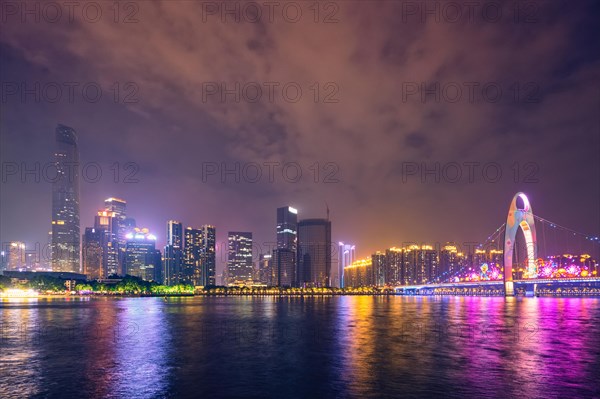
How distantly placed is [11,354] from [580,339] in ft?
190

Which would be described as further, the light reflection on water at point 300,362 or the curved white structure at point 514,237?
the curved white structure at point 514,237

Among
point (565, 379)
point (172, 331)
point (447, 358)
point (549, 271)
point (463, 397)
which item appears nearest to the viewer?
point (463, 397)

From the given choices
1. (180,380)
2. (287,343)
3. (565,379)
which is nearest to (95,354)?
(180,380)

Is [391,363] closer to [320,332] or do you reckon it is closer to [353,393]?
[353,393]

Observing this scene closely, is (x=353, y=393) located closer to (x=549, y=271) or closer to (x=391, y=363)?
(x=391, y=363)

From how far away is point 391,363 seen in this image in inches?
1534

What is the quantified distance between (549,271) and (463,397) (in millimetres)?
166700

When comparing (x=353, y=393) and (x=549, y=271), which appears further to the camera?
(x=549, y=271)

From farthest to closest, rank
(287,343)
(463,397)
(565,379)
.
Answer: (287,343) < (565,379) < (463,397)

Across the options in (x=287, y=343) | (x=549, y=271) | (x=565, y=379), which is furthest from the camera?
(x=549, y=271)

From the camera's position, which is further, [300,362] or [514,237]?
[514,237]

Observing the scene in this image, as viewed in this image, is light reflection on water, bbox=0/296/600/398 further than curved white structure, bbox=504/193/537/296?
No

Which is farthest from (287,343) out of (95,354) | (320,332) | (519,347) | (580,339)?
(580,339)

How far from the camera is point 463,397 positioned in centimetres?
2805
